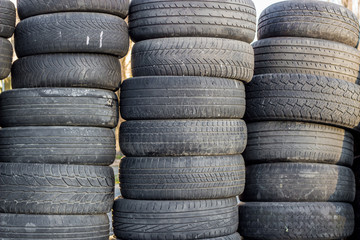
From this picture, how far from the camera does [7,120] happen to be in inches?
179

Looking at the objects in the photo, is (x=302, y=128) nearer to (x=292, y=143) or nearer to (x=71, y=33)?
(x=292, y=143)

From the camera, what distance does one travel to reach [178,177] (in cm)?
441

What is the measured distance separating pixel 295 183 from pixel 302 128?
0.52m

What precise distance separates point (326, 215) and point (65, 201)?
2.37 m

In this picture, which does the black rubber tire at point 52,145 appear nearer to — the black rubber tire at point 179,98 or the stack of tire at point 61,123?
the stack of tire at point 61,123

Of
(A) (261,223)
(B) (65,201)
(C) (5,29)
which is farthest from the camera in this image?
(A) (261,223)

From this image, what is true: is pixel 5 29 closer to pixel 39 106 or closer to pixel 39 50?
pixel 39 50

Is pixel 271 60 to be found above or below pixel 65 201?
above

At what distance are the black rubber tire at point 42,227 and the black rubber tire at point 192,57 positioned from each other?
1398mm

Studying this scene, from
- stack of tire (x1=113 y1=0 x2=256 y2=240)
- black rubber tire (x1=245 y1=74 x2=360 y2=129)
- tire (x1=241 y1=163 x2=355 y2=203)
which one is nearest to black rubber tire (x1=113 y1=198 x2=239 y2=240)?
stack of tire (x1=113 y1=0 x2=256 y2=240)

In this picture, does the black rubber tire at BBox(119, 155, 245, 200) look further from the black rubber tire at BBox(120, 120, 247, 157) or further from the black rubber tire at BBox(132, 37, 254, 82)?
the black rubber tire at BBox(132, 37, 254, 82)

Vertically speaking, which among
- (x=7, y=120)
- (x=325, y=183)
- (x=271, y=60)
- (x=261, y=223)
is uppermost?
(x=271, y=60)

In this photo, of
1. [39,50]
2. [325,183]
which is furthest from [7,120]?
[325,183]

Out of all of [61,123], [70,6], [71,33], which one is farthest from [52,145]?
[70,6]
